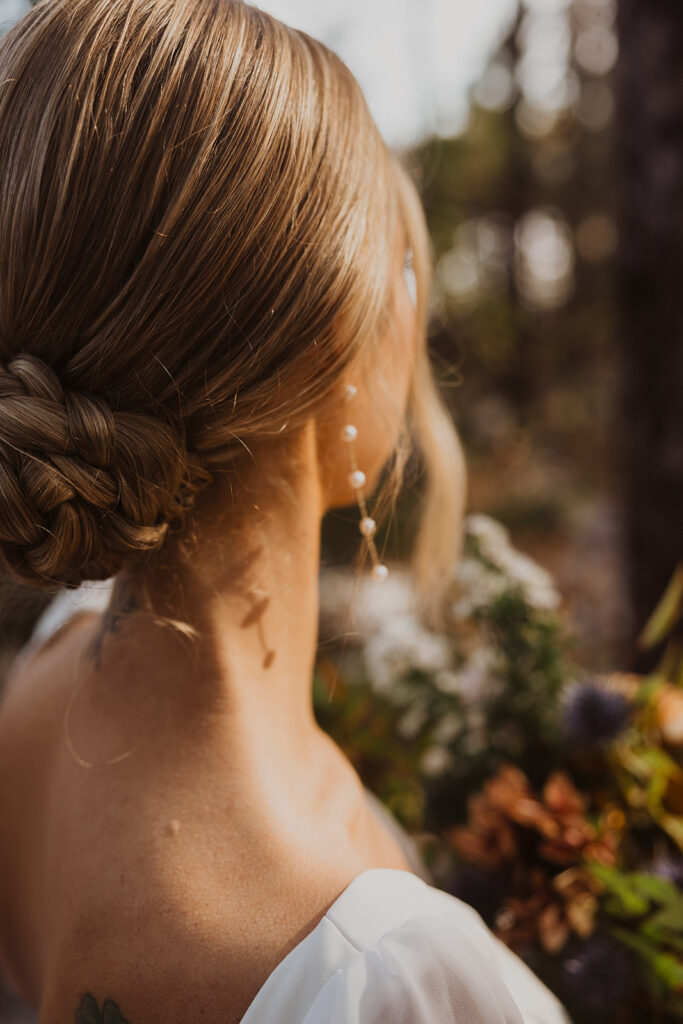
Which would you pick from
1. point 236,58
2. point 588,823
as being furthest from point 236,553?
point 588,823

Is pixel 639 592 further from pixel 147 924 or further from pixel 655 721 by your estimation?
pixel 147 924

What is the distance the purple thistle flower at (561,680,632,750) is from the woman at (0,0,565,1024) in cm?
35

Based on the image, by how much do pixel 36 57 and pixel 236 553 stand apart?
547 mm

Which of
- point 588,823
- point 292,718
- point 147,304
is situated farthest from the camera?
point 588,823

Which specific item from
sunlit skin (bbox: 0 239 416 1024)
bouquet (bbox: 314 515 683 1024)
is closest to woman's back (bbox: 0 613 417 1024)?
sunlit skin (bbox: 0 239 416 1024)

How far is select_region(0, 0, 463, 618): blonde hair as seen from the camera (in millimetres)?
692

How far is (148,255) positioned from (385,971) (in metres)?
0.69

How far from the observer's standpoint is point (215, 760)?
826 millimetres

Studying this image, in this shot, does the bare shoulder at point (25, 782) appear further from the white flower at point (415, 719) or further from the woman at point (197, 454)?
the white flower at point (415, 719)

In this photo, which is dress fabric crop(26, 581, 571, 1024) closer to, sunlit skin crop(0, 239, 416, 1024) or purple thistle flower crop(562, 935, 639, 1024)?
sunlit skin crop(0, 239, 416, 1024)

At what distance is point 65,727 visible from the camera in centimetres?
97

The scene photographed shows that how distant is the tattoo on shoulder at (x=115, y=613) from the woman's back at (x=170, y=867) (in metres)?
0.07

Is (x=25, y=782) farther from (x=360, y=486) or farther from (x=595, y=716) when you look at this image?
(x=595, y=716)

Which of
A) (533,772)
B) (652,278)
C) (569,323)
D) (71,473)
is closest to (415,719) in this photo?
(533,772)
